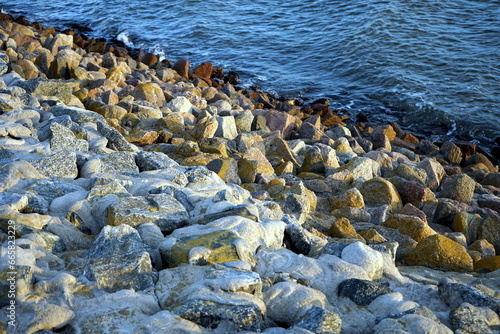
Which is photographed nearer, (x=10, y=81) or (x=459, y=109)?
(x=10, y=81)

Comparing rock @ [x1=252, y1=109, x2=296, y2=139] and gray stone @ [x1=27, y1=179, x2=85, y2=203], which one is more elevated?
gray stone @ [x1=27, y1=179, x2=85, y2=203]

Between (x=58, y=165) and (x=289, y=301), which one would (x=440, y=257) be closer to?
(x=289, y=301)

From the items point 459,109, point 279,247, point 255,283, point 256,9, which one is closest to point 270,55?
point 256,9

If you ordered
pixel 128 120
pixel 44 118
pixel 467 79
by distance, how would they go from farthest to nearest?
pixel 467 79
pixel 128 120
pixel 44 118

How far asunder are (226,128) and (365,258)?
439cm

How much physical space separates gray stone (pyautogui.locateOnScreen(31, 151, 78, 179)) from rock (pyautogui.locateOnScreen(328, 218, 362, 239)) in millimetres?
2708

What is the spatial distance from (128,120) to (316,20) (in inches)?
462

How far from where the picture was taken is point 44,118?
693 centimetres

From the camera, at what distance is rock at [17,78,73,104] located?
26.9ft

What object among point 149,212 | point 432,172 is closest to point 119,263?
point 149,212

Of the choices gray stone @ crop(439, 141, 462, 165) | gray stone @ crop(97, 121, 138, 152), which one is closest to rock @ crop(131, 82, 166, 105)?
gray stone @ crop(97, 121, 138, 152)

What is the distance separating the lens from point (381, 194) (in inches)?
257

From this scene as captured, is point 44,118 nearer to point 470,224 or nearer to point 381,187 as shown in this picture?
point 381,187

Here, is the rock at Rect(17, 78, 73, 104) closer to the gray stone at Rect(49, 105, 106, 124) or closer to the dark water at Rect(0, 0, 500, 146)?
the gray stone at Rect(49, 105, 106, 124)
